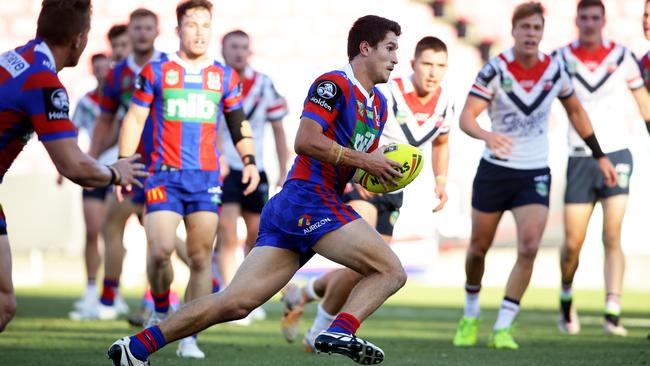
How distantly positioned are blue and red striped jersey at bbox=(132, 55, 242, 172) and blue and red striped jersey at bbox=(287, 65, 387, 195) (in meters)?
2.31

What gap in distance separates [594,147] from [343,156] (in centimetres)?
451

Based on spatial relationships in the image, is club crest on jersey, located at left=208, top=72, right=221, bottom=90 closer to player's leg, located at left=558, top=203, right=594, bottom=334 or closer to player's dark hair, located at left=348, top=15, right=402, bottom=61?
player's dark hair, located at left=348, top=15, right=402, bottom=61

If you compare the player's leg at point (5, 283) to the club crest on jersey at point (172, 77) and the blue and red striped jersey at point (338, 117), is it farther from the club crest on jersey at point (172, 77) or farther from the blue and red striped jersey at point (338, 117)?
the club crest on jersey at point (172, 77)

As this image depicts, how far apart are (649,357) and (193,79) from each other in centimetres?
394

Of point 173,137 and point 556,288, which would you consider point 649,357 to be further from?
point 556,288

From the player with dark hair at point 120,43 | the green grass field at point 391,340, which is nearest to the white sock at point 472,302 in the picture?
the green grass field at point 391,340

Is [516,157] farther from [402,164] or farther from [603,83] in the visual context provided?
[402,164]

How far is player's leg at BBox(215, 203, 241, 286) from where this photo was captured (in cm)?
1246

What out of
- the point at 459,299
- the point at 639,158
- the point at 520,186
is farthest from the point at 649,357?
the point at 639,158

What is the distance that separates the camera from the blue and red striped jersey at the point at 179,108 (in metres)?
8.98

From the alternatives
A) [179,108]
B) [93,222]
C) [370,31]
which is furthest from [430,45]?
[93,222]

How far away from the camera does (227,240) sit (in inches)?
496

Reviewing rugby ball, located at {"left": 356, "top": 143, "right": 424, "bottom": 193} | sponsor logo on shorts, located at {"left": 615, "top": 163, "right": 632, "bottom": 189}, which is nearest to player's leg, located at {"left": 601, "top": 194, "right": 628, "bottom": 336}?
sponsor logo on shorts, located at {"left": 615, "top": 163, "right": 632, "bottom": 189}

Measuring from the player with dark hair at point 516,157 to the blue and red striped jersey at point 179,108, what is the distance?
2.13m
